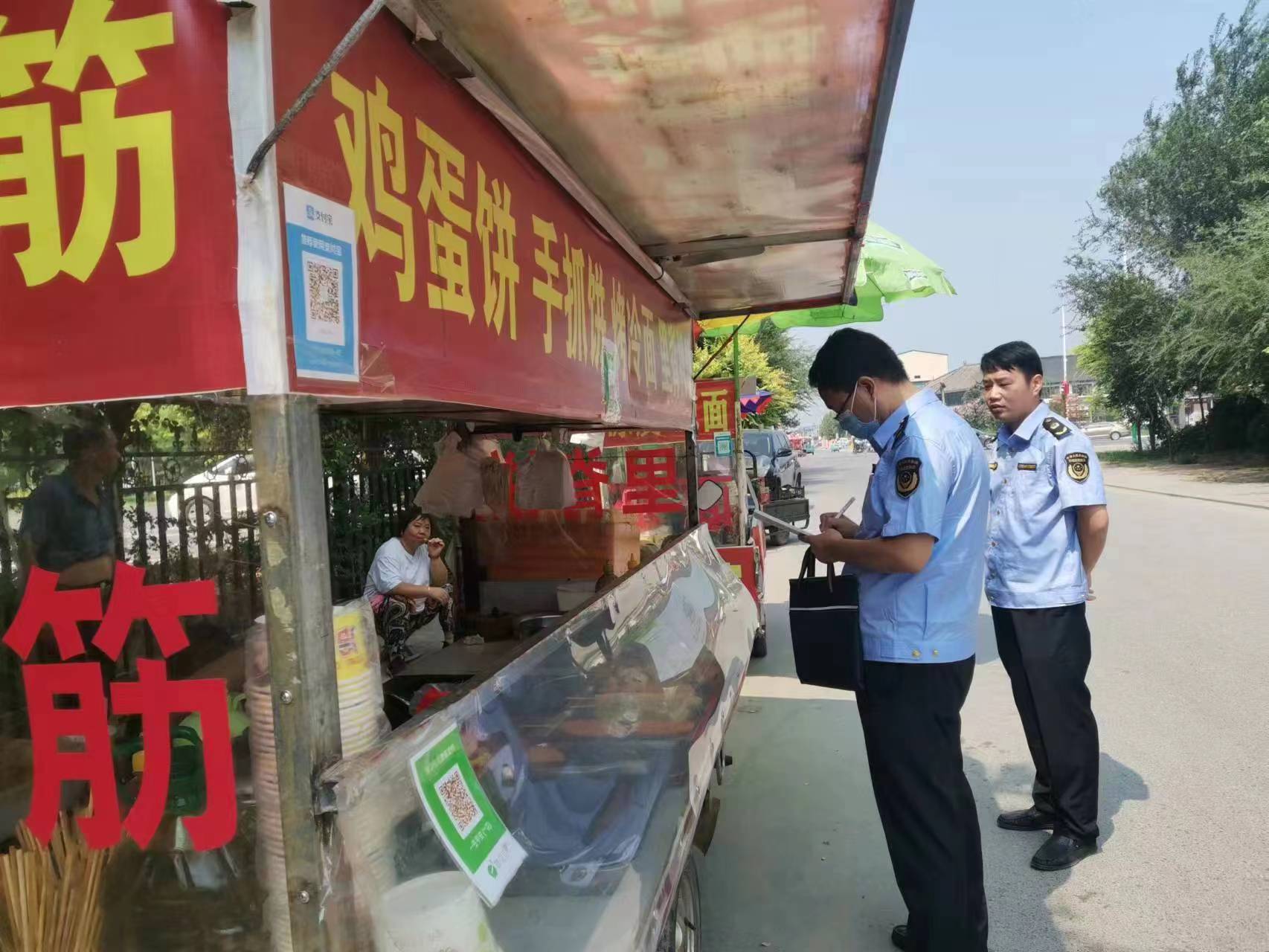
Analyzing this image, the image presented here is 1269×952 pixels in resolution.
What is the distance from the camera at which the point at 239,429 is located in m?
1.67

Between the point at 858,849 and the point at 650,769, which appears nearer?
the point at 650,769

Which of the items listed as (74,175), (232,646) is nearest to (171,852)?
(232,646)

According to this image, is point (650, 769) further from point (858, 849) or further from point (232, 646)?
point (858, 849)

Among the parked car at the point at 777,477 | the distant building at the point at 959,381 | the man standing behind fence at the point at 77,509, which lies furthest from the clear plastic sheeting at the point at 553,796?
the distant building at the point at 959,381

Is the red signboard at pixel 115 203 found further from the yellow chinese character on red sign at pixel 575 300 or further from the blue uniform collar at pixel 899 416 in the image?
the blue uniform collar at pixel 899 416

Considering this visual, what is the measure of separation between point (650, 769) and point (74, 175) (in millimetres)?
1693

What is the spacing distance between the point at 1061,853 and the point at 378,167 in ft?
10.7

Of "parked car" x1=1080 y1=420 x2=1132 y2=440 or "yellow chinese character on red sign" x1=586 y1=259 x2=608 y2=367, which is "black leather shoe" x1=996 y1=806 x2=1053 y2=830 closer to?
"yellow chinese character on red sign" x1=586 y1=259 x2=608 y2=367

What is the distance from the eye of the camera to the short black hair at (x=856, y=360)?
2469 millimetres

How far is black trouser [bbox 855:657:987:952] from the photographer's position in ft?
7.64

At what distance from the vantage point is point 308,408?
123cm

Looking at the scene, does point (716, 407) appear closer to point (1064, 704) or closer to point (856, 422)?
point (1064, 704)

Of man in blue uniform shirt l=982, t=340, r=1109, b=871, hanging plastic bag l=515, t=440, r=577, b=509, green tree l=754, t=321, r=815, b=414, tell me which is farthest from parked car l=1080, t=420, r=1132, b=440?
man in blue uniform shirt l=982, t=340, r=1109, b=871

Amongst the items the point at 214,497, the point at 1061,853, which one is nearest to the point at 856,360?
the point at 214,497
